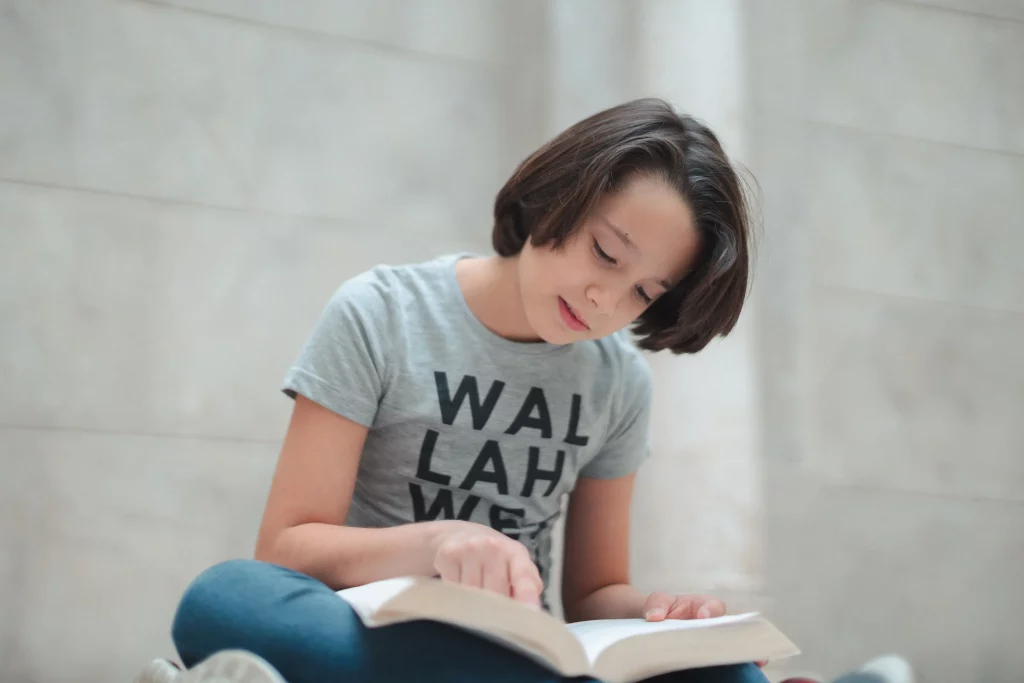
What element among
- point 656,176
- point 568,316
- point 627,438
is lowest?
point 627,438

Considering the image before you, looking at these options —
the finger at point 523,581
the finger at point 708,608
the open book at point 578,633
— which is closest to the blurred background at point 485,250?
the finger at point 708,608

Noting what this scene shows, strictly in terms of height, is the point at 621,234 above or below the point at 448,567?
above

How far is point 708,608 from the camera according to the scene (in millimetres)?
815

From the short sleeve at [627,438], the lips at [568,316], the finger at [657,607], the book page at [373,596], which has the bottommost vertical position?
the finger at [657,607]

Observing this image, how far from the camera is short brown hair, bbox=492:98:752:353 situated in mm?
874

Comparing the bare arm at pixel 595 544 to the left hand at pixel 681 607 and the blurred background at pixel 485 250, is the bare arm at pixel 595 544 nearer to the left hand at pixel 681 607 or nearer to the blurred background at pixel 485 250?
the left hand at pixel 681 607

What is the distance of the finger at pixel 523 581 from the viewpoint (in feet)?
2.06

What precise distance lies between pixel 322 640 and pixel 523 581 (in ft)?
0.45

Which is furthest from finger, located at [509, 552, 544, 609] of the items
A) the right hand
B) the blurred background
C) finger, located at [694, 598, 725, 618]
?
the blurred background

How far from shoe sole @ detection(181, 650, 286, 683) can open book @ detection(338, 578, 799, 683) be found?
0.07m

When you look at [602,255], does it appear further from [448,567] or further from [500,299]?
[448,567]

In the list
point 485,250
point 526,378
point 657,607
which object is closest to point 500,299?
point 526,378

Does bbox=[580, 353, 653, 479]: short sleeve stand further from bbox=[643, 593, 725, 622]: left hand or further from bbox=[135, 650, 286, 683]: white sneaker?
bbox=[135, 650, 286, 683]: white sneaker

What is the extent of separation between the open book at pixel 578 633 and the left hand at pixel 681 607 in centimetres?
5
